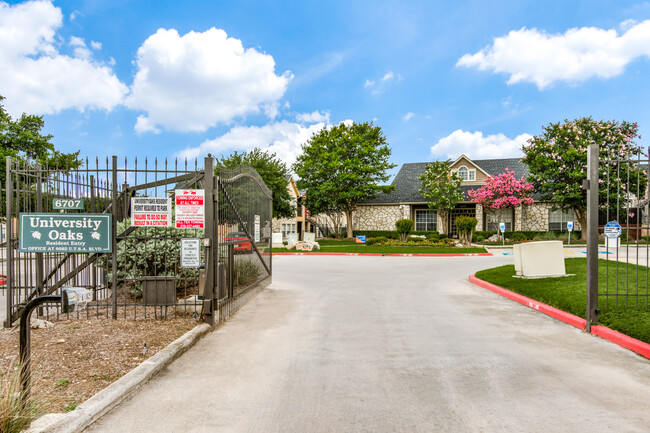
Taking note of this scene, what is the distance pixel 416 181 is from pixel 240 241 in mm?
39513

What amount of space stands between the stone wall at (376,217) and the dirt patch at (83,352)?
3789 centimetres

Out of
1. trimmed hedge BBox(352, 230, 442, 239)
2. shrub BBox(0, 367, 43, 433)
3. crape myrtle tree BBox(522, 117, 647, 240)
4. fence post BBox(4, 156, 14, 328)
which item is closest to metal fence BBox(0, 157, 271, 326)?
fence post BBox(4, 156, 14, 328)

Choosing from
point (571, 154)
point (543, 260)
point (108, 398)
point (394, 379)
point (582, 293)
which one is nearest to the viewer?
point (108, 398)

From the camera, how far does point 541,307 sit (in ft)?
28.3

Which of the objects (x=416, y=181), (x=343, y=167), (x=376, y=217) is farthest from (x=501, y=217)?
(x=343, y=167)

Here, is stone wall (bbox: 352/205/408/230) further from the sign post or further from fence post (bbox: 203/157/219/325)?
fence post (bbox: 203/157/219/325)

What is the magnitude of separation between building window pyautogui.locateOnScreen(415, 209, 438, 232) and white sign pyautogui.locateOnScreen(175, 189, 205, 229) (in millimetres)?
37870

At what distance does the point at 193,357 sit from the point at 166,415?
5.69 feet

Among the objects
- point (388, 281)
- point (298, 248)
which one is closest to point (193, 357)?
point (388, 281)

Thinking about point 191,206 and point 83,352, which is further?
point 191,206

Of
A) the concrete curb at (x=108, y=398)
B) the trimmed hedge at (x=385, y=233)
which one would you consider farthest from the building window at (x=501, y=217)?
the concrete curb at (x=108, y=398)

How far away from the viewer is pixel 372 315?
27.2ft

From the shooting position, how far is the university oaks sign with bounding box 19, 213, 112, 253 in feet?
21.5

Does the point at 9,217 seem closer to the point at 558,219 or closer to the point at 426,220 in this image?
the point at 426,220
